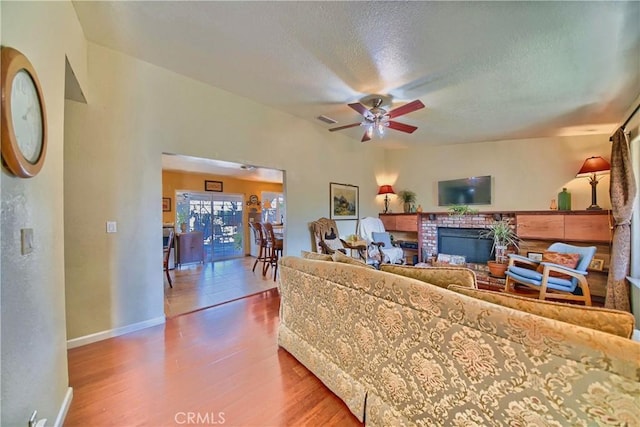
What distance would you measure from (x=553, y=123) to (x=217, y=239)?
732 centimetres

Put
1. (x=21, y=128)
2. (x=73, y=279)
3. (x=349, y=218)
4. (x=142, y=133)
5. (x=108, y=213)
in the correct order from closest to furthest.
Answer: (x=21, y=128) → (x=73, y=279) → (x=108, y=213) → (x=142, y=133) → (x=349, y=218)

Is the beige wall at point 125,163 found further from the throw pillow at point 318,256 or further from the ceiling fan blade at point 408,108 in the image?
the ceiling fan blade at point 408,108

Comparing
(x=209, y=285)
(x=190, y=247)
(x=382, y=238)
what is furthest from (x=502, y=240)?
(x=190, y=247)

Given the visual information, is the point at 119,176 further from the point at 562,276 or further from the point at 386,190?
the point at 562,276

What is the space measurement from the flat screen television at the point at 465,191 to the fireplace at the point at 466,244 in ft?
1.85

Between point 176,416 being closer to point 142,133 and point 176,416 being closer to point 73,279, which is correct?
point 73,279

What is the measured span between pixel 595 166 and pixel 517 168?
1.02 m

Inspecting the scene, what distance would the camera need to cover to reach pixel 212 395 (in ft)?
5.49

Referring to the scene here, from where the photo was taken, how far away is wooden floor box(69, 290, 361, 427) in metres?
1.50

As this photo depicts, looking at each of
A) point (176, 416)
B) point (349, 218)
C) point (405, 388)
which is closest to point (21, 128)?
point (176, 416)

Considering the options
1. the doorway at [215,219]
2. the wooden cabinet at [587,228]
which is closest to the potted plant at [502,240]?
the wooden cabinet at [587,228]

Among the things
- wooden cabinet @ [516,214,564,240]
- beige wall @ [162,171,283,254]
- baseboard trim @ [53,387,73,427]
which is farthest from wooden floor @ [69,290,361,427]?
wooden cabinet @ [516,214,564,240]

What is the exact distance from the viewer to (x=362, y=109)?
2.93m

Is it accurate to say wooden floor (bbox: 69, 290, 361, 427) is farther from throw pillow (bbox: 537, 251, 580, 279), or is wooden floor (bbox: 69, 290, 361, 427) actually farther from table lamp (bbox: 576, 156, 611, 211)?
table lamp (bbox: 576, 156, 611, 211)
